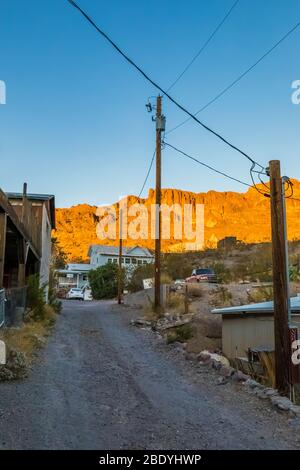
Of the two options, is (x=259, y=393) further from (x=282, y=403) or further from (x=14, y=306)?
(x=14, y=306)

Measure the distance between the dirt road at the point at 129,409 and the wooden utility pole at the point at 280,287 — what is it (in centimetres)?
80

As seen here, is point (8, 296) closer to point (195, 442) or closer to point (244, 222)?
point (195, 442)

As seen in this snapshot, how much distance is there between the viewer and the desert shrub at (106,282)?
→ 45.2 meters

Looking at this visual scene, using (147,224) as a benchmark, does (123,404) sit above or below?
below

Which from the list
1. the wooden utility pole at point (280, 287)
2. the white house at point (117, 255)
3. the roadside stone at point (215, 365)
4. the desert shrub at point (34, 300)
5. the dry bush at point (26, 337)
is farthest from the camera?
the white house at point (117, 255)

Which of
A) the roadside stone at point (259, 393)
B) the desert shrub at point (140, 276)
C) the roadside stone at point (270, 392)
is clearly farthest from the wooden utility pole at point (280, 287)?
the desert shrub at point (140, 276)

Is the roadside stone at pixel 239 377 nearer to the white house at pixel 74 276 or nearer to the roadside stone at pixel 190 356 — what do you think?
the roadside stone at pixel 190 356

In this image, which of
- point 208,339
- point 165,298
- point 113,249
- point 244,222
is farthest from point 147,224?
point 208,339

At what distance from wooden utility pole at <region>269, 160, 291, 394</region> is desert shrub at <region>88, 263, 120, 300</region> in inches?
1453

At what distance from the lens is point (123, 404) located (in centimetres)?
727

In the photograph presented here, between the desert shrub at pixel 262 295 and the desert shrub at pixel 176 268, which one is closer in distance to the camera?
the desert shrub at pixel 262 295

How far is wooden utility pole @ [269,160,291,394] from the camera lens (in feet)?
26.6

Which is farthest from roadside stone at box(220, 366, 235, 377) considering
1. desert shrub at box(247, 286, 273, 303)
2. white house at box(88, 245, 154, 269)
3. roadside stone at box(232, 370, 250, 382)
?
white house at box(88, 245, 154, 269)
